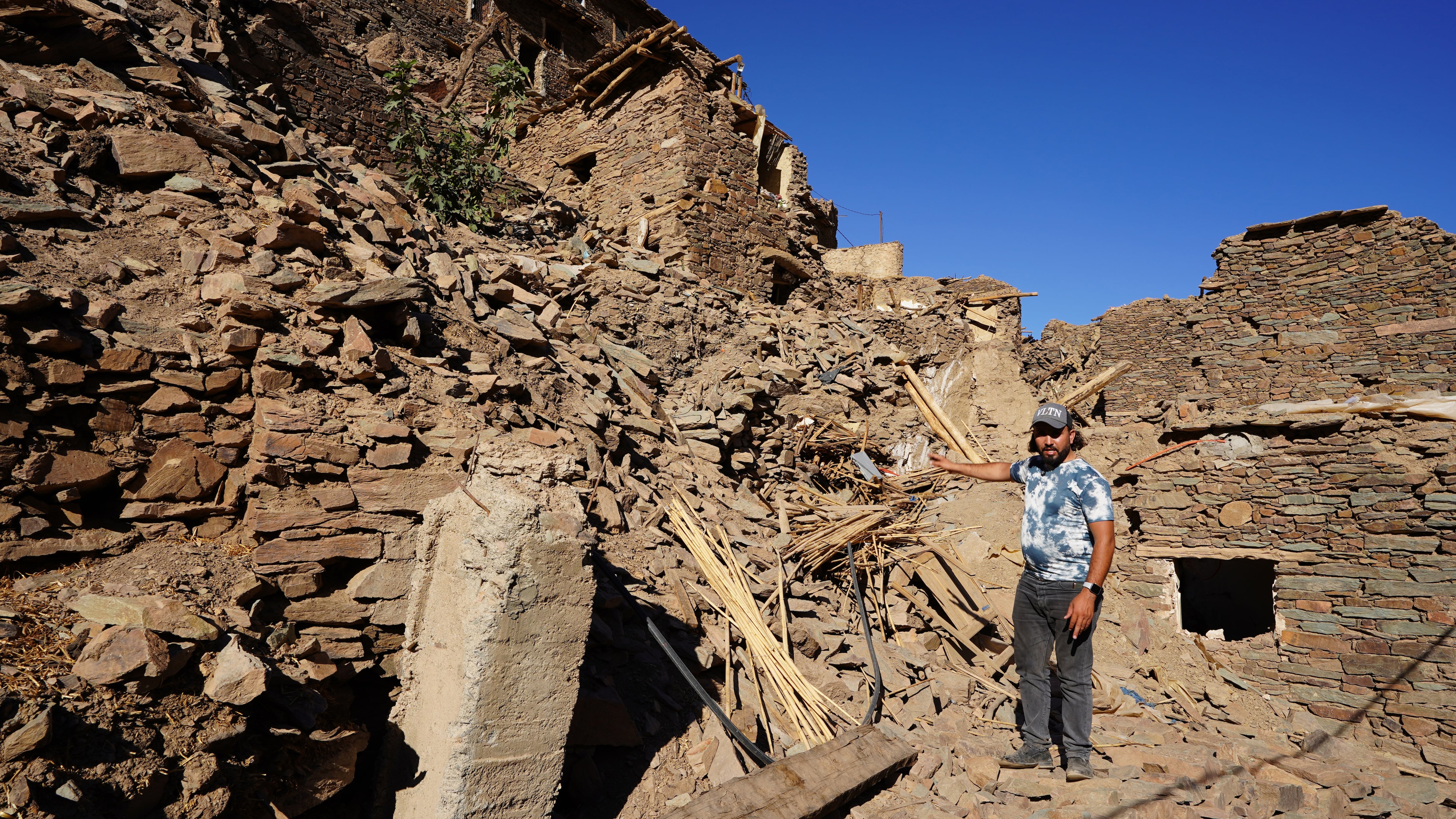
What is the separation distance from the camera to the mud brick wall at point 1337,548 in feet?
18.8

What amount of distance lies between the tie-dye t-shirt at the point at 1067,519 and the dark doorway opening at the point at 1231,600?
22.4ft

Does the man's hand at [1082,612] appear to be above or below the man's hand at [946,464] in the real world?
below

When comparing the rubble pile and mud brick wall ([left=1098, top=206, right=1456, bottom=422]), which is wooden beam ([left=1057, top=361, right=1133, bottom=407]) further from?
the rubble pile

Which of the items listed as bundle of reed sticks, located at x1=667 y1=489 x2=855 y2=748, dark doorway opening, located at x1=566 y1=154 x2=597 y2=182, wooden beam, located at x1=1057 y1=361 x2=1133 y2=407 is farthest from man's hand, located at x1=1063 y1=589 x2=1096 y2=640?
dark doorway opening, located at x1=566 y1=154 x2=597 y2=182

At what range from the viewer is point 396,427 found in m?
3.59

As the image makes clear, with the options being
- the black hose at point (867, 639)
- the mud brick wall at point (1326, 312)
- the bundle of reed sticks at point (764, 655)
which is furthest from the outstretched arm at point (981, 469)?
the mud brick wall at point (1326, 312)

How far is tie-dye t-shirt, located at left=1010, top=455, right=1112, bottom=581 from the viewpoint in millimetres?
3641

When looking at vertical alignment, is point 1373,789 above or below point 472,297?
below

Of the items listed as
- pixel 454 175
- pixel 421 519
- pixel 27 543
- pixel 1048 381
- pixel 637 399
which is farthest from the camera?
pixel 1048 381

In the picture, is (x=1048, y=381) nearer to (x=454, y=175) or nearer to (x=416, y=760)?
(x=454, y=175)

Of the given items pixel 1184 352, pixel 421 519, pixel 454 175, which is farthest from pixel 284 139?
pixel 1184 352

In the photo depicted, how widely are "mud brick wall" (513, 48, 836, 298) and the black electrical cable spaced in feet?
20.9

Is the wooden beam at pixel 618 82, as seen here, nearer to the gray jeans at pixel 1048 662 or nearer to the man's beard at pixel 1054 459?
the man's beard at pixel 1054 459

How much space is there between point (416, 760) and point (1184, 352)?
43.0ft
